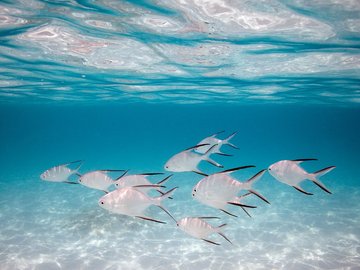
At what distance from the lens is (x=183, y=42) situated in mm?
13320

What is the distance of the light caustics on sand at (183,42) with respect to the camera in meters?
9.69

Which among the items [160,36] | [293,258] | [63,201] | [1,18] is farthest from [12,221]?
[293,258]

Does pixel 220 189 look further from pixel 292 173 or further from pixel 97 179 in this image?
pixel 97 179

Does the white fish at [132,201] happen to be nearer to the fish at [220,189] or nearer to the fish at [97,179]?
the fish at [220,189]

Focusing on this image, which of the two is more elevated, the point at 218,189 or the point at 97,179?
the point at 218,189

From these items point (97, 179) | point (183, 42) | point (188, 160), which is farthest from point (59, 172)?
point (183, 42)

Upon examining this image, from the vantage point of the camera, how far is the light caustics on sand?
381 inches

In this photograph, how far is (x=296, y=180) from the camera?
14.9 feet

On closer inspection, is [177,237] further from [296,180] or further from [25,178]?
[25,178]

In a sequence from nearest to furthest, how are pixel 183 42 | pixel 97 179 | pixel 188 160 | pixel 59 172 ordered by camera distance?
1. pixel 188 160
2. pixel 97 179
3. pixel 59 172
4. pixel 183 42

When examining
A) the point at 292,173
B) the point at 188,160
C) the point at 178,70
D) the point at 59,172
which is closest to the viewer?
the point at 292,173

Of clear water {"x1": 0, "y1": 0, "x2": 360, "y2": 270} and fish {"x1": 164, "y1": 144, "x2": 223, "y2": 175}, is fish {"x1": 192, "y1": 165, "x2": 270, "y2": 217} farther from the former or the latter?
clear water {"x1": 0, "y1": 0, "x2": 360, "y2": 270}

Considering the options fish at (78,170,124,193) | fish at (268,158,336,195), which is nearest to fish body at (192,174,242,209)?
fish at (268,158,336,195)

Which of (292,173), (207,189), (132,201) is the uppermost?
(292,173)
